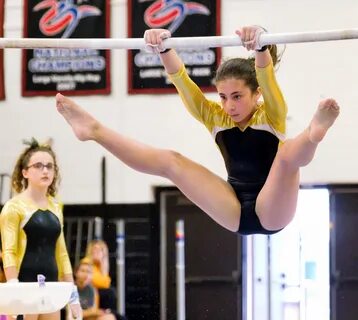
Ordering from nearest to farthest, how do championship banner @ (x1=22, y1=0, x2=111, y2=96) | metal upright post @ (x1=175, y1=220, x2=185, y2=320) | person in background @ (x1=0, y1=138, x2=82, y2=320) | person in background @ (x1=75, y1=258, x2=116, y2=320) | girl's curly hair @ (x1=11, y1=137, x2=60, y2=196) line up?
1. person in background @ (x1=0, y1=138, x2=82, y2=320)
2. girl's curly hair @ (x1=11, y1=137, x2=60, y2=196)
3. person in background @ (x1=75, y1=258, x2=116, y2=320)
4. metal upright post @ (x1=175, y1=220, x2=185, y2=320)
5. championship banner @ (x1=22, y1=0, x2=111, y2=96)

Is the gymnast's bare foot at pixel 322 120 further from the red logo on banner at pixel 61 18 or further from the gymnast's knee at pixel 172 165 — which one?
the red logo on banner at pixel 61 18

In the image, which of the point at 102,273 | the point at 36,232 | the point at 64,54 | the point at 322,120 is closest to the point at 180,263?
the point at 102,273

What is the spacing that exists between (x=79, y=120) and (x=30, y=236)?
1414 millimetres

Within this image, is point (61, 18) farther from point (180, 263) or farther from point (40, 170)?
point (180, 263)

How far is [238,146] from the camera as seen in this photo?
129 inches

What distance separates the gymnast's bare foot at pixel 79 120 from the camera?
122 inches

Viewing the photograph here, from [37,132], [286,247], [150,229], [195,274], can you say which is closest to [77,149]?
[37,132]

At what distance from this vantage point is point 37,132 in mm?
5809

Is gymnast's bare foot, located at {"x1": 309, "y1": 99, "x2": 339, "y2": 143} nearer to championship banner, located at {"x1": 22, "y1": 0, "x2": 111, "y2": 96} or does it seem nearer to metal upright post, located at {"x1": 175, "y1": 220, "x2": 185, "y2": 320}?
metal upright post, located at {"x1": 175, "y1": 220, "x2": 185, "y2": 320}

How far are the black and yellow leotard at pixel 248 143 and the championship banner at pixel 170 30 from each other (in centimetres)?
237

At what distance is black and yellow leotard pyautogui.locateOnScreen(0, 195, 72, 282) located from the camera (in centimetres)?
434

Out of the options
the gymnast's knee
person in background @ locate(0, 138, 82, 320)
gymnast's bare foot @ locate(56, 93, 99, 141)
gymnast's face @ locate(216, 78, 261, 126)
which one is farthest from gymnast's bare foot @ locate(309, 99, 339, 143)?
person in background @ locate(0, 138, 82, 320)

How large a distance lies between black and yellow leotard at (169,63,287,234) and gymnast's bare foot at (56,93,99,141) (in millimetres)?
388

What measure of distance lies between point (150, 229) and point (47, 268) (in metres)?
1.41
